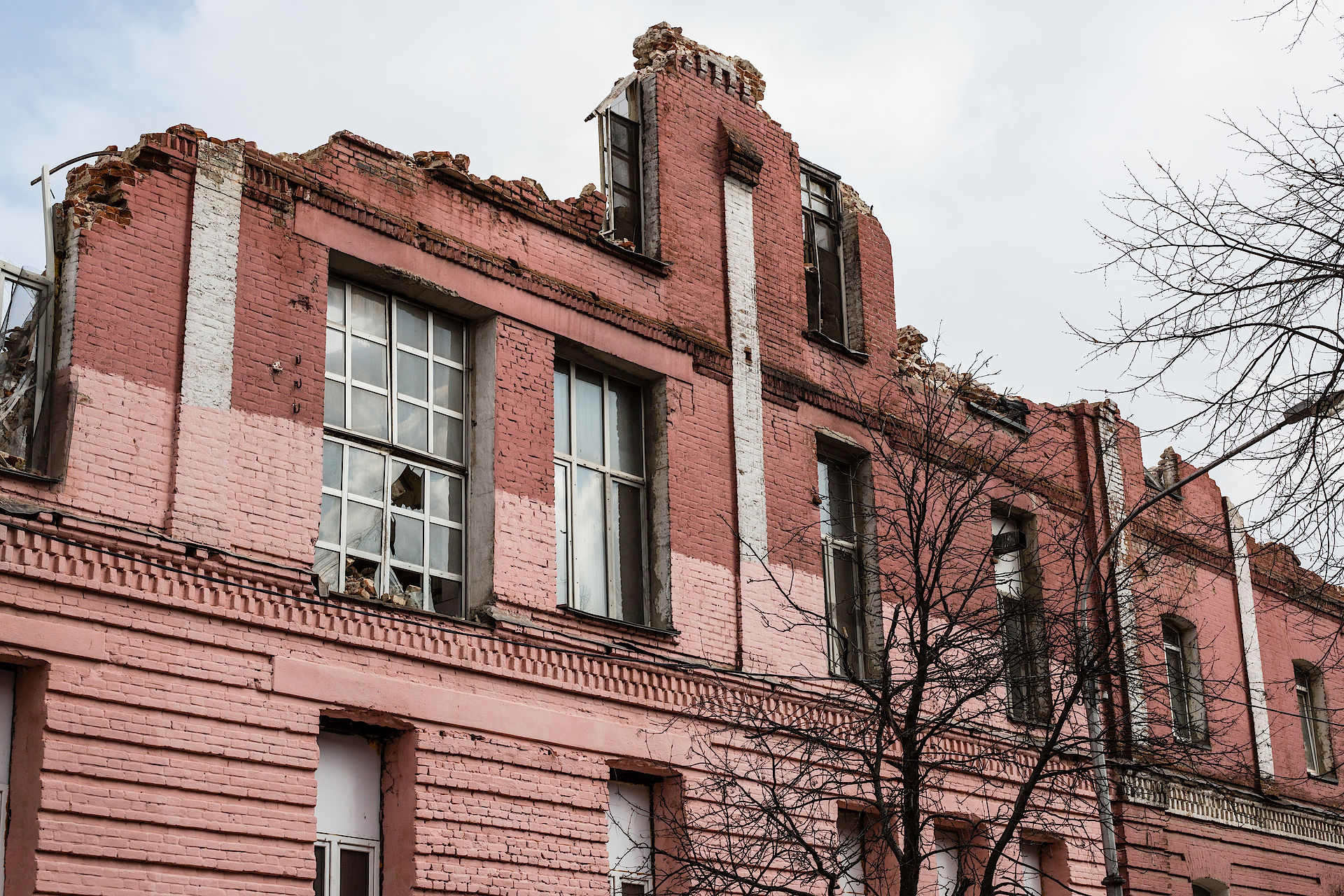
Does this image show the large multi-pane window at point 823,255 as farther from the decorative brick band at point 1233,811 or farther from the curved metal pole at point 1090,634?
the decorative brick band at point 1233,811

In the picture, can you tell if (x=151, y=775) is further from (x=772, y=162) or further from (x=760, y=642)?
(x=772, y=162)

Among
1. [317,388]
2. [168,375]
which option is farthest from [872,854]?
[168,375]

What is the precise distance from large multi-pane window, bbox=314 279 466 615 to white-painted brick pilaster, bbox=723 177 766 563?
3307 mm

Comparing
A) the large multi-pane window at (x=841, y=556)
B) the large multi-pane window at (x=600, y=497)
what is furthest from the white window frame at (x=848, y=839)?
the large multi-pane window at (x=600, y=497)

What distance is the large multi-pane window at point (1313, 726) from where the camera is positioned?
23.8 metres

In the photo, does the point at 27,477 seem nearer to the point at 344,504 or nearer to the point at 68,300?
the point at 68,300

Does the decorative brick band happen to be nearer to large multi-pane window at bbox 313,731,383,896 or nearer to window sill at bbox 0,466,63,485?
large multi-pane window at bbox 313,731,383,896

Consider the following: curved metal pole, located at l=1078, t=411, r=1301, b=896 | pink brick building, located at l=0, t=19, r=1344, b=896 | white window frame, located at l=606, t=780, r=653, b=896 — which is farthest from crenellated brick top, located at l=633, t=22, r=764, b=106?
white window frame, located at l=606, t=780, r=653, b=896

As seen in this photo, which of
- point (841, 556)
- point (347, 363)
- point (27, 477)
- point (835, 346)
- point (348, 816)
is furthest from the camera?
point (835, 346)

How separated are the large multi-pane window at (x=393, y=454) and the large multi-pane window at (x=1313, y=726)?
15.7 m

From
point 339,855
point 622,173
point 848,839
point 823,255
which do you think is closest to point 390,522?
point 339,855

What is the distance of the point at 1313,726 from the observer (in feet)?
79.3

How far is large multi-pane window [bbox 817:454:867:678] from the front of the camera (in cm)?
1678

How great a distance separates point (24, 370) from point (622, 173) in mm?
7138
